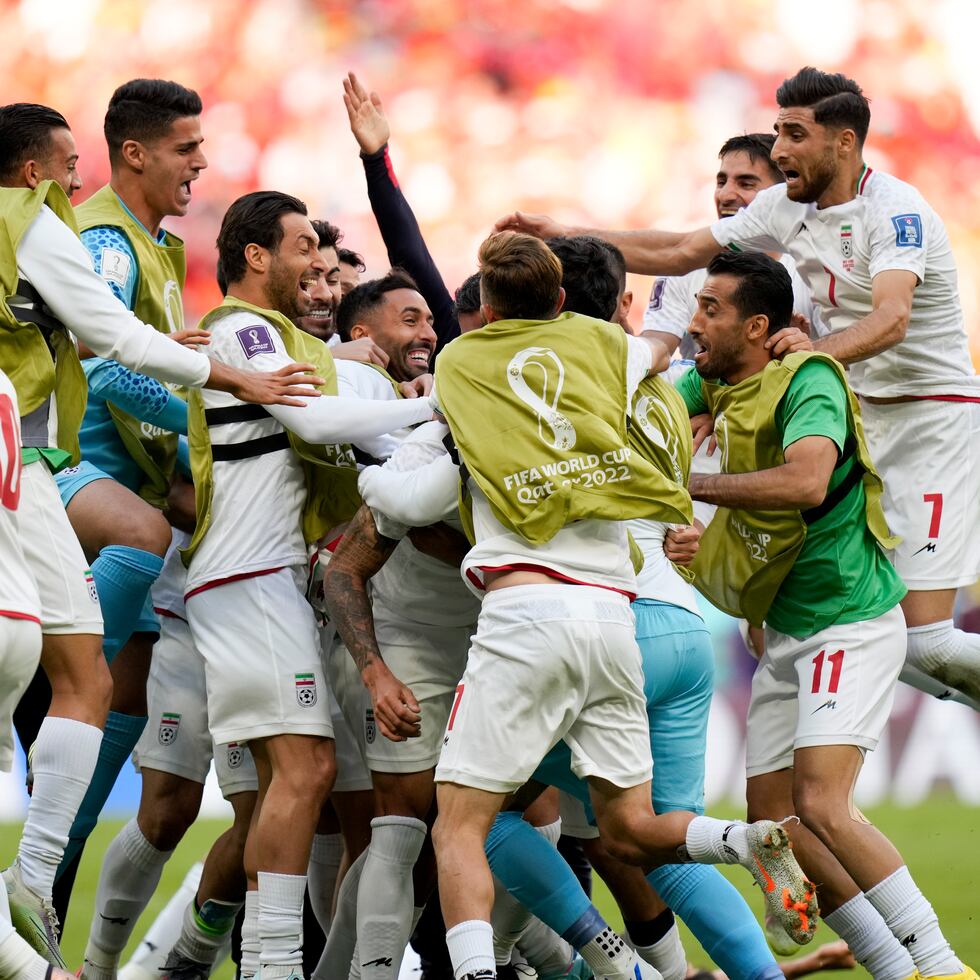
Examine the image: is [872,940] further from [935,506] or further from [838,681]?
[935,506]

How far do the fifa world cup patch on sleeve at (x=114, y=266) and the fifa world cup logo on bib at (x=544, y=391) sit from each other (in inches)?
61.5

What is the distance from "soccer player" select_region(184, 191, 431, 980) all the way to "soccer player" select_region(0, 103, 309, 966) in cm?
25

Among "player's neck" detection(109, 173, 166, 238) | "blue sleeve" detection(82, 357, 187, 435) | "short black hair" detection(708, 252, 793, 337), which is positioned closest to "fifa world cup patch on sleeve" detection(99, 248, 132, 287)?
"blue sleeve" detection(82, 357, 187, 435)

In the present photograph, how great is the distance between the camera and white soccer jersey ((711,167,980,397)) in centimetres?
525

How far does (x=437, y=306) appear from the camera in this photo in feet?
19.2

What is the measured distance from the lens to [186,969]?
198 inches

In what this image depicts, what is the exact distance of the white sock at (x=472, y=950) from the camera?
367 cm

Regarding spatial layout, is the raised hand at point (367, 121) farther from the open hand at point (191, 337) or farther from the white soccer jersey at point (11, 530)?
the white soccer jersey at point (11, 530)

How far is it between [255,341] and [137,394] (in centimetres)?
55

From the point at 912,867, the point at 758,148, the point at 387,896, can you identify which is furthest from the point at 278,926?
the point at 912,867

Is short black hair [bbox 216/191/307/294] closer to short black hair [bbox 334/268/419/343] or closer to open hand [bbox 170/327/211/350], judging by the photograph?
open hand [bbox 170/327/211/350]

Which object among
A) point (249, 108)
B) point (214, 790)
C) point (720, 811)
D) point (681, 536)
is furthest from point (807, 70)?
point (249, 108)

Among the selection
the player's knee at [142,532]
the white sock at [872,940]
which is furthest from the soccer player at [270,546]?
the white sock at [872,940]

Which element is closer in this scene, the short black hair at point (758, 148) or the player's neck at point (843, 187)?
the player's neck at point (843, 187)
